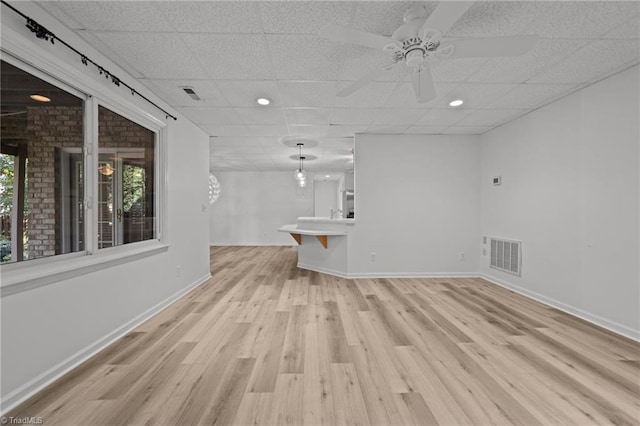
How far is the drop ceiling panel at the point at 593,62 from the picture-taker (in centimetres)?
218

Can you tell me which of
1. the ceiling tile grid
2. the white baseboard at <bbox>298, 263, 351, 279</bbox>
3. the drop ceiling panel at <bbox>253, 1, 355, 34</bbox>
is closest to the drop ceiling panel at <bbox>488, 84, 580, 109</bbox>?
the ceiling tile grid

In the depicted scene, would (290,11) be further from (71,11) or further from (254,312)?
(254,312)

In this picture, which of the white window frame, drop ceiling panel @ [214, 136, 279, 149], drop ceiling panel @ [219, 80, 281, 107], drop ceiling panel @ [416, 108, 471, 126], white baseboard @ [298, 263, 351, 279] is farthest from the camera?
drop ceiling panel @ [214, 136, 279, 149]

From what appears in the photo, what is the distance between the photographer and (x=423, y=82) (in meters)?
2.17

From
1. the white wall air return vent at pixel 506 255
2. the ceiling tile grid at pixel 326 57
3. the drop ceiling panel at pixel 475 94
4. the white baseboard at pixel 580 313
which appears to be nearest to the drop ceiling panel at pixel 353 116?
the ceiling tile grid at pixel 326 57

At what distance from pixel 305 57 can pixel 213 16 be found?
2.59 ft

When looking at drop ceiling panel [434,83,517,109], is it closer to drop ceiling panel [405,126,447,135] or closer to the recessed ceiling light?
drop ceiling panel [405,126,447,135]

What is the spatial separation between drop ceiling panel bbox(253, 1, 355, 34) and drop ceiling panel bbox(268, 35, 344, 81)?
93 millimetres

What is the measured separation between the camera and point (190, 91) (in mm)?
2998

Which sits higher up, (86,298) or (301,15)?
(301,15)

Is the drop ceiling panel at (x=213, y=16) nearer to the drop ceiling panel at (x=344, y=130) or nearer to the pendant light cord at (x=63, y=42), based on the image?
the pendant light cord at (x=63, y=42)

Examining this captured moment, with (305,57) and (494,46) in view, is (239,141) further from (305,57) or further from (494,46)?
(494,46)

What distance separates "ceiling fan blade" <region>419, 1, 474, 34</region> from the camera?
4.41ft

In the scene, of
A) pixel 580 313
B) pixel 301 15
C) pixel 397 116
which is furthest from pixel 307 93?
pixel 580 313
